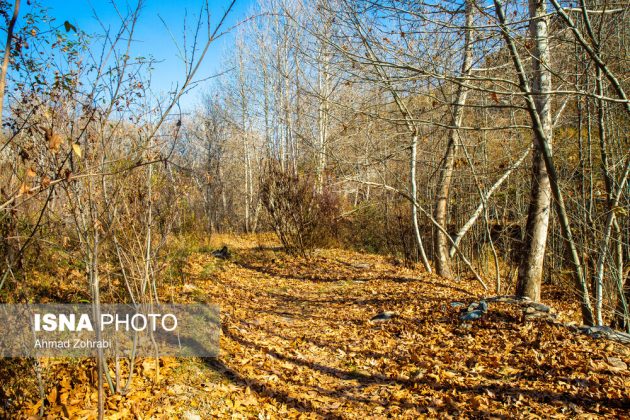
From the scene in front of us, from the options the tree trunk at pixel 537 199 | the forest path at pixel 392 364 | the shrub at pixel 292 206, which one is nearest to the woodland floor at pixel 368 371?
the forest path at pixel 392 364

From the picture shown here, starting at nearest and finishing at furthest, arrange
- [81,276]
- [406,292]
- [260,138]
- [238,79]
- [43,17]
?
[43,17]
[81,276]
[406,292]
[238,79]
[260,138]

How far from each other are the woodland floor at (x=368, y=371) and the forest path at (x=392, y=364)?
0.01 metres

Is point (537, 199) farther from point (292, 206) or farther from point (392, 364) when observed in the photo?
point (292, 206)

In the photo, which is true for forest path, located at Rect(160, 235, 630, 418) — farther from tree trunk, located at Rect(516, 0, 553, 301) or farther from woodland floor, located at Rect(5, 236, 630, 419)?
tree trunk, located at Rect(516, 0, 553, 301)

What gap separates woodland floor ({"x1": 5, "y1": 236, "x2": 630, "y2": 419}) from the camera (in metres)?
2.96

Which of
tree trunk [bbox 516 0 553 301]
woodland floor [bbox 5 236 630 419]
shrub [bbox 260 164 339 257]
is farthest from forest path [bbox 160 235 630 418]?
shrub [bbox 260 164 339 257]

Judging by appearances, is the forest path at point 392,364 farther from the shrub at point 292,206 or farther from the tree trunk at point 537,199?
the shrub at point 292,206

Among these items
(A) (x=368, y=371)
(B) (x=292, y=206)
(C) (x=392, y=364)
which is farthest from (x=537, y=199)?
(B) (x=292, y=206)

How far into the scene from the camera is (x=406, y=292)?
655 cm

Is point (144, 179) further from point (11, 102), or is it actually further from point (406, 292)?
point (406, 292)

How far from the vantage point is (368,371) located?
384cm

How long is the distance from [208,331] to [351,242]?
9.64m

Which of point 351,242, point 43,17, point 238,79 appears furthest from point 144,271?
point 238,79

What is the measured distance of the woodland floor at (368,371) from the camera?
2.96 m
